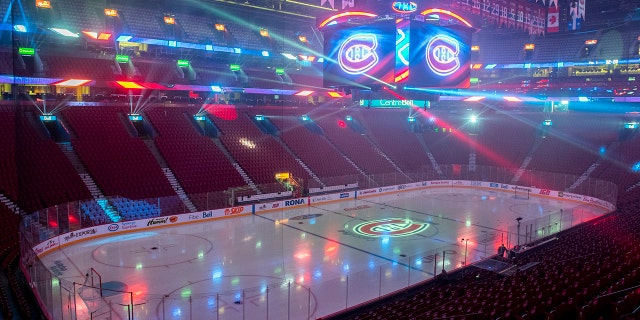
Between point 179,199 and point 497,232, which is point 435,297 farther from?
point 179,199

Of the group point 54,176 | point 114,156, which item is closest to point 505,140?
point 114,156

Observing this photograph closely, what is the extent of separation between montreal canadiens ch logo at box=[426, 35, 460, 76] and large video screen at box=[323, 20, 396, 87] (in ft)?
4.53

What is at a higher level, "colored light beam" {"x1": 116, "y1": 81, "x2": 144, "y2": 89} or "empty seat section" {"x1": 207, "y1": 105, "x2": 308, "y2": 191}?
"colored light beam" {"x1": 116, "y1": 81, "x2": 144, "y2": 89}

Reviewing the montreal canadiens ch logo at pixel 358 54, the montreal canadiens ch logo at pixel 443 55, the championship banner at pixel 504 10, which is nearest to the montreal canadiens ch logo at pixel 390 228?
the montreal canadiens ch logo at pixel 443 55

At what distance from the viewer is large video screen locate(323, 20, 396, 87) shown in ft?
52.5

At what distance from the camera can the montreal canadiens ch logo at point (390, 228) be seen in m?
23.9

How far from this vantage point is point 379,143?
44594mm

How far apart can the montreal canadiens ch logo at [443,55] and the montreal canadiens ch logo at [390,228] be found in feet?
31.2

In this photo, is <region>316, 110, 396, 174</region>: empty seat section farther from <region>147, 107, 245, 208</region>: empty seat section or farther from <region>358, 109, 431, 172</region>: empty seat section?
<region>147, 107, 245, 208</region>: empty seat section

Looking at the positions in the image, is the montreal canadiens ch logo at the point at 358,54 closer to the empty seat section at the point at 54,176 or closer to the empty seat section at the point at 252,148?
the empty seat section at the point at 54,176

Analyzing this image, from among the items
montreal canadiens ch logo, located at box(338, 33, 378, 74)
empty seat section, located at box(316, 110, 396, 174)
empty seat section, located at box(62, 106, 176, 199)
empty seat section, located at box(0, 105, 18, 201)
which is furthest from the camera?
empty seat section, located at box(316, 110, 396, 174)

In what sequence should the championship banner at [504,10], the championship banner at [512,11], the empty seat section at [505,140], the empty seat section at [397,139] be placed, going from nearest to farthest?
the championship banner at [504,10], the championship banner at [512,11], the empty seat section at [397,139], the empty seat section at [505,140]

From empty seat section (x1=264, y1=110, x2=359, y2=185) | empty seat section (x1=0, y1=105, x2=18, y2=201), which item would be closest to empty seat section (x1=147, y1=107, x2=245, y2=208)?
empty seat section (x1=264, y1=110, x2=359, y2=185)

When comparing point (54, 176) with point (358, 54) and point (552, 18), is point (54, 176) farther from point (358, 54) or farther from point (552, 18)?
point (552, 18)
